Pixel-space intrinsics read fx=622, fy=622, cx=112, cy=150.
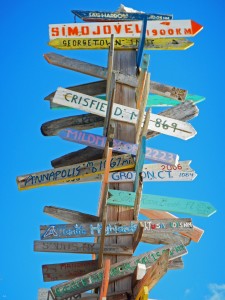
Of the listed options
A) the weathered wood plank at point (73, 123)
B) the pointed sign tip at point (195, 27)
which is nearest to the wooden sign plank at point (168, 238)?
the weathered wood plank at point (73, 123)

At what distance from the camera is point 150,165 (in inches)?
202

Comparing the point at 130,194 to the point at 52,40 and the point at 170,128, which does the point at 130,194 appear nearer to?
the point at 170,128

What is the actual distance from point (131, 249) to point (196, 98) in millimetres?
1592

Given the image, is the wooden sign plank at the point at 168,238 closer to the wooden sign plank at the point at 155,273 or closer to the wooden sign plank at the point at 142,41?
the wooden sign plank at the point at 155,273

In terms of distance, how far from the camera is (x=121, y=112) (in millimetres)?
5207

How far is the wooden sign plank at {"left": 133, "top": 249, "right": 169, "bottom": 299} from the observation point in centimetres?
399

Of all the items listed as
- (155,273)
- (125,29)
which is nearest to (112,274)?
(155,273)

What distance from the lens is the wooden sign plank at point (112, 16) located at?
18.8 ft

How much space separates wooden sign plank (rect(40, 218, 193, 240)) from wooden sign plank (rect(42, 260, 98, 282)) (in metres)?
0.24

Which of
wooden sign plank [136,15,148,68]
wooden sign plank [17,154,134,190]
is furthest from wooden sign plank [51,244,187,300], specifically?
wooden sign plank [136,15,148,68]

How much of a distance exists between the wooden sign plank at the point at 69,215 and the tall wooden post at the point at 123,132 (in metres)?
0.16

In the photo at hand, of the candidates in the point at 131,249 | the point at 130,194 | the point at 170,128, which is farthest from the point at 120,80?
the point at 131,249

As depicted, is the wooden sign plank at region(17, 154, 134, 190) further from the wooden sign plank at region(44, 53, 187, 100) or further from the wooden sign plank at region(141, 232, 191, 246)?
the wooden sign plank at region(44, 53, 187, 100)

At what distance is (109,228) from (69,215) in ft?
1.16
